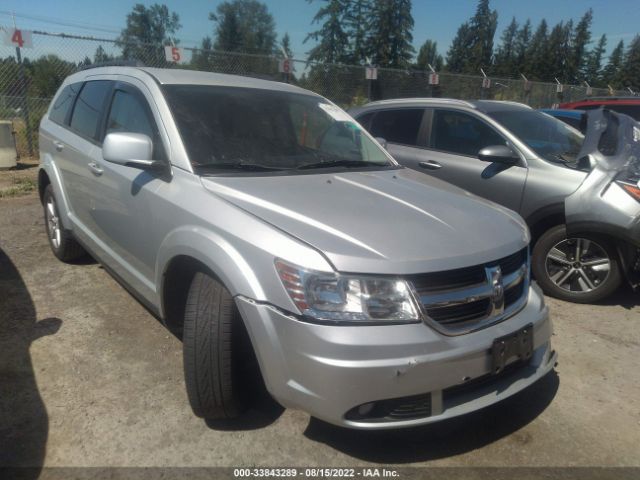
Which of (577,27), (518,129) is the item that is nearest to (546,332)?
(518,129)

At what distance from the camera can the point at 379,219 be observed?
243cm

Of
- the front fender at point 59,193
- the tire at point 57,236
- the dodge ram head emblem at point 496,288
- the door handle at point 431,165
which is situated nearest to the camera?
the dodge ram head emblem at point 496,288

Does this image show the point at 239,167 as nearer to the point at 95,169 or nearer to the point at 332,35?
the point at 95,169

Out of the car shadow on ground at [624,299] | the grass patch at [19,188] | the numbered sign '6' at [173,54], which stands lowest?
the grass patch at [19,188]

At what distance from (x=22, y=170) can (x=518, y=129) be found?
882 centimetres

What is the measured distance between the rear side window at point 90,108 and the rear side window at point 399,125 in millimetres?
3169

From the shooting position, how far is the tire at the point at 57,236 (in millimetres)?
4598

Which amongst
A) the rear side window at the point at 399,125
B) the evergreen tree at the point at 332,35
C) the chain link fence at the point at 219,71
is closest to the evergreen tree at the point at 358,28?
the evergreen tree at the point at 332,35

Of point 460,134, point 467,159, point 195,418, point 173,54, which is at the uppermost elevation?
point 173,54

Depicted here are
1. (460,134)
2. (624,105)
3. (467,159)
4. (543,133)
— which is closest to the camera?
(467,159)

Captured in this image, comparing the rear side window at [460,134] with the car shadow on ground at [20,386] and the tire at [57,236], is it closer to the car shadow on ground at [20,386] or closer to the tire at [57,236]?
the tire at [57,236]

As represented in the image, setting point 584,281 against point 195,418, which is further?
point 584,281

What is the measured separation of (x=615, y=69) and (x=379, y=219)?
238 ft

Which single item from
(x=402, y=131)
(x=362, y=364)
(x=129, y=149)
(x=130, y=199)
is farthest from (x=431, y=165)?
(x=362, y=364)
